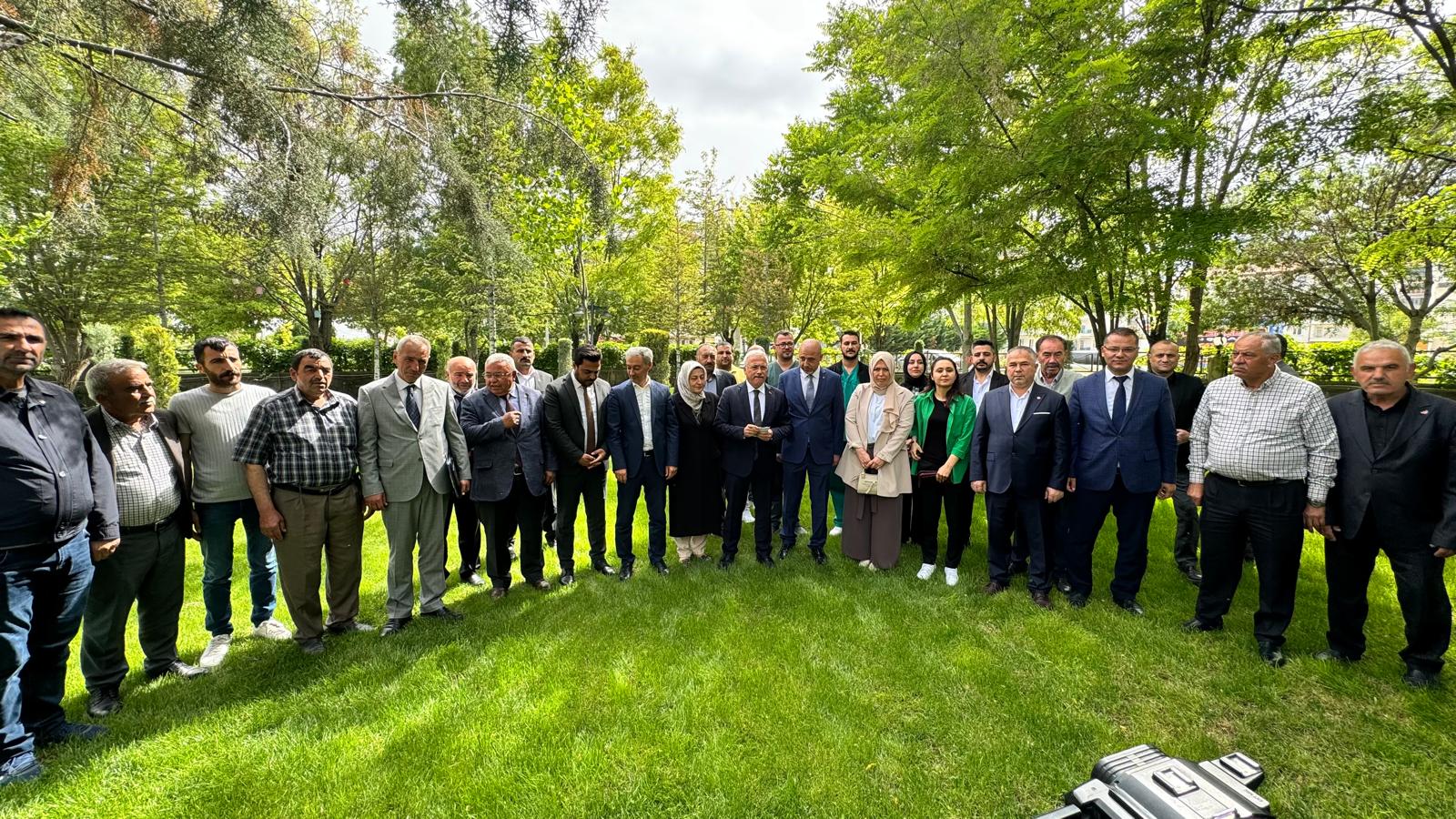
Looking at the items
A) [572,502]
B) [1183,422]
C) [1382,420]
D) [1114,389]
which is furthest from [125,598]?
[1183,422]

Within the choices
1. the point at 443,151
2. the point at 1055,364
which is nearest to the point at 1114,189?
the point at 1055,364

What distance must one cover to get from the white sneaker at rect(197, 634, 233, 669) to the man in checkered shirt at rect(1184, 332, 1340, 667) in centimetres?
688

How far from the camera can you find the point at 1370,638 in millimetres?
3639

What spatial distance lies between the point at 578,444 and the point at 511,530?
961mm

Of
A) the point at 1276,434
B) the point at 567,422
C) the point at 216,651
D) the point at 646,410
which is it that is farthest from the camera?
the point at 646,410

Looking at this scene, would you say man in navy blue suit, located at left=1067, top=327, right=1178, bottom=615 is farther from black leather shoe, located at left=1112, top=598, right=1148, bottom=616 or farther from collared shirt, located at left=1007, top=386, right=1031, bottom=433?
collared shirt, located at left=1007, top=386, right=1031, bottom=433

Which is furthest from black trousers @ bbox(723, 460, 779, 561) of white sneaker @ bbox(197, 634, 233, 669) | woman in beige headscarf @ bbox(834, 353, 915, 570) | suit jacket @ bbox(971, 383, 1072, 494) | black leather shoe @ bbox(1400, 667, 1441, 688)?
black leather shoe @ bbox(1400, 667, 1441, 688)

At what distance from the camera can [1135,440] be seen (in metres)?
3.98

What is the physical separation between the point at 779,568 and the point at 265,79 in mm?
6718

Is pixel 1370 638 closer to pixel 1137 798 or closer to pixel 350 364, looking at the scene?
pixel 1137 798

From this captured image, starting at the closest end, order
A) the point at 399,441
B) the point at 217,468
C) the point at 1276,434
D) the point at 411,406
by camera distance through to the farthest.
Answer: the point at 1276,434 < the point at 217,468 < the point at 399,441 < the point at 411,406

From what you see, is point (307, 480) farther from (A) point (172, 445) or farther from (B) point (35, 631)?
(B) point (35, 631)

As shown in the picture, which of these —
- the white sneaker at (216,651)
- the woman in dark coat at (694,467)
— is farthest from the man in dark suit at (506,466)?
the white sneaker at (216,651)

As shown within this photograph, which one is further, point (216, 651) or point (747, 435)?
point (747, 435)
